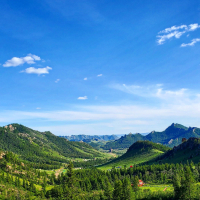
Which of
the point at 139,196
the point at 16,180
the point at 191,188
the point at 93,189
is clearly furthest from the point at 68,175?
the point at 16,180

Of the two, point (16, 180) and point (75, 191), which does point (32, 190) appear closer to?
point (16, 180)

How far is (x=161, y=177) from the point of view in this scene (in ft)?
623

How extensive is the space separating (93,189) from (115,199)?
11459cm

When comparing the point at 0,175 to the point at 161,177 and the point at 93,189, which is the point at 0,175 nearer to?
the point at 93,189

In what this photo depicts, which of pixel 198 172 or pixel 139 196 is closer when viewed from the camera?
pixel 139 196

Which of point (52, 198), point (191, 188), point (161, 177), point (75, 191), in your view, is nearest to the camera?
point (75, 191)

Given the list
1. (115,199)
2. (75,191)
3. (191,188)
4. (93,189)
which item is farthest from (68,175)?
(93,189)

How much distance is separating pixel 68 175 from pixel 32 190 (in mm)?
163437

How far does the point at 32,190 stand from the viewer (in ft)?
628

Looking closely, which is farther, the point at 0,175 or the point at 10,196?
the point at 0,175

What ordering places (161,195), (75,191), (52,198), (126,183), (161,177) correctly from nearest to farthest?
(75,191) → (126,183) → (161,195) → (52,198) → (161,177)

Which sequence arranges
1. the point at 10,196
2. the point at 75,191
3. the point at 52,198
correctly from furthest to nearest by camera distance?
the point at 52,198 → the point at 10,196 → the point at 75,191

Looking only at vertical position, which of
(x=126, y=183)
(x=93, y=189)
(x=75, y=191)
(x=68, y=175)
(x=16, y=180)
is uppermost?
(x=68, y=175)

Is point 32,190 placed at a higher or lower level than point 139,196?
lower
